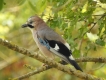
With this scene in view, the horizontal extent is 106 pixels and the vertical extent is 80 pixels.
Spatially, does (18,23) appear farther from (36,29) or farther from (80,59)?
(80,59)

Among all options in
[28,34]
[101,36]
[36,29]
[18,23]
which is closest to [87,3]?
[101,36]

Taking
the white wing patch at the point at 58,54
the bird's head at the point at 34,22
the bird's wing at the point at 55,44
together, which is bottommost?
the white wing patch at the point at 58,54

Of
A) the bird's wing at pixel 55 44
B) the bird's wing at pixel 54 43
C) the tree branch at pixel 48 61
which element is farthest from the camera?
the bird's wing at pixel 54 43

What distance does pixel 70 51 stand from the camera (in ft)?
16.7

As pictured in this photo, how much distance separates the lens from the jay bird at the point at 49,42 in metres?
5.05

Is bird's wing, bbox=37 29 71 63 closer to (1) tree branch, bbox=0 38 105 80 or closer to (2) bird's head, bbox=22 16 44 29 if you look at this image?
(2) bird's head, bbox=22 16 44 29

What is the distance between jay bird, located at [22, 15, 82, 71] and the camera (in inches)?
199

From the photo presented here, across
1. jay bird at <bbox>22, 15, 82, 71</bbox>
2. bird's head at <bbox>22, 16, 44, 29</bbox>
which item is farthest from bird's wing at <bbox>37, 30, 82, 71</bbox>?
bird's head at <bbox>22, 16, 44, 29</bbox>

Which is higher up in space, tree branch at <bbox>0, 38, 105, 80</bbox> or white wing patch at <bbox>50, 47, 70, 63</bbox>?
tree branch at <bbox>0, 38, 105, 80</bbox>

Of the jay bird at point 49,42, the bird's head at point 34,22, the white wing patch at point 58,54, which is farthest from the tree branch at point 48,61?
the bird's head at point 34,22

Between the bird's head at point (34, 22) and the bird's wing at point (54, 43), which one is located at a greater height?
the bird's head at point (34, 22)

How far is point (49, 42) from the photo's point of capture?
546 centimetres

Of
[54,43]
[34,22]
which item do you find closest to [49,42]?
[54,43]

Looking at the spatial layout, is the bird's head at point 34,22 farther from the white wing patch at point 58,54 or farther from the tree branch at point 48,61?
the tree branch at point 48,61
